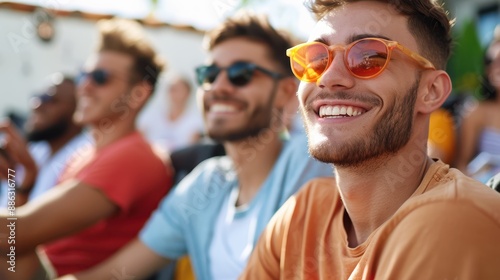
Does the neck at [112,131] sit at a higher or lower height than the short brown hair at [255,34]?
lower

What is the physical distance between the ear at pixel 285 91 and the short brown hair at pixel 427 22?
47.7 inches

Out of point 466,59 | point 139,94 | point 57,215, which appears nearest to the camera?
point 57,215

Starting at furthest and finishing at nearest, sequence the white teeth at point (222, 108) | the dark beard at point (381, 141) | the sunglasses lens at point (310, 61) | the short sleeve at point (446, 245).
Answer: the white teeth at point (222, 108), the sunglasses lens at point (310, 61), the dark beard at point (381, 141), the short sleeve at point (446, 245)

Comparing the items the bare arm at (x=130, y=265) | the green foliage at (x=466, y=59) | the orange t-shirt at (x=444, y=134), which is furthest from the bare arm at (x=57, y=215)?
the green foliage at (x=466, y=59)

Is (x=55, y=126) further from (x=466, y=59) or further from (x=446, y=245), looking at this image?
(x=466, y=59)

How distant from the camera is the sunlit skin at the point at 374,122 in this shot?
5.10 ft

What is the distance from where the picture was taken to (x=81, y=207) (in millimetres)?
2850

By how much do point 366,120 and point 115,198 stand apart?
1791mm

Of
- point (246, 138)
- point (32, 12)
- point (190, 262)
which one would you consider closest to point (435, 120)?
point (246, 138)

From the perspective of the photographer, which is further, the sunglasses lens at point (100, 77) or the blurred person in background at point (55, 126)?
the blurred person in background at point (55, 126)

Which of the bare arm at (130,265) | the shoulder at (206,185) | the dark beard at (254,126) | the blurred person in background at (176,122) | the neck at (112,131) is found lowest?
the blurred person in background at (176,122)

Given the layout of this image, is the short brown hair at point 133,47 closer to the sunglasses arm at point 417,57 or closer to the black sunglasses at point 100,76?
the black sunglasses at point 100,76

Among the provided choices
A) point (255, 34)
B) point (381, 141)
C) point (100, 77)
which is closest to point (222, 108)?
point (255, 34)

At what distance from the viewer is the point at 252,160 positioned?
109 inches
